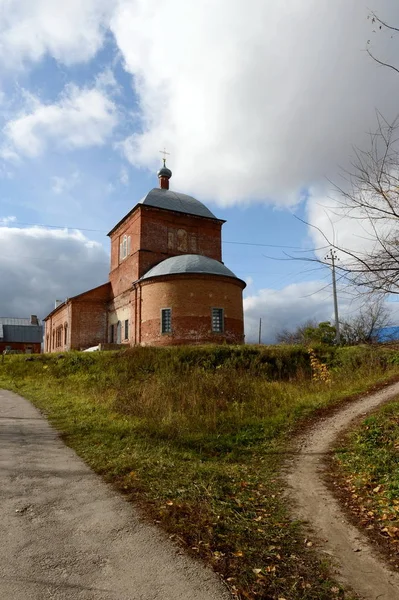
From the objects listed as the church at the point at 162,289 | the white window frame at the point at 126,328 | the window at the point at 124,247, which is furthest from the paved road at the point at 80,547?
the window at the point at 124,247

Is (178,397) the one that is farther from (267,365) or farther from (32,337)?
(32,337)

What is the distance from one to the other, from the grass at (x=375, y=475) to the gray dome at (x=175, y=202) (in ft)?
81.4

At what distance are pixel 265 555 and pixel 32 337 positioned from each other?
Answer: 63.7m

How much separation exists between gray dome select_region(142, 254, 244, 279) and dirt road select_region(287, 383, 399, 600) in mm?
17487

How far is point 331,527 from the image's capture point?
4.56 metres

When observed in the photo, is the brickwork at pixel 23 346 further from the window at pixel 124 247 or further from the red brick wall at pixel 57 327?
the window at pixel 124 247

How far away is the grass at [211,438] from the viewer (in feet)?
12.4

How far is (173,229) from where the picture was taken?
102 feet

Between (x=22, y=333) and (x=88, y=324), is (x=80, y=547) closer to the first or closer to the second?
(x=88, y=324)

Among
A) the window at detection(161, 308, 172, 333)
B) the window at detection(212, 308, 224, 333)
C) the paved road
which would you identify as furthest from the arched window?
the paved road

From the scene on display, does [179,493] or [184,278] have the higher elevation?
[184,278]

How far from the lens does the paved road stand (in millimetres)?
3164

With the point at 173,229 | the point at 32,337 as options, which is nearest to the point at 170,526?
the point at 173,229

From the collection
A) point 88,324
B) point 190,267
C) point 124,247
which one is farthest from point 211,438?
point 124,247
